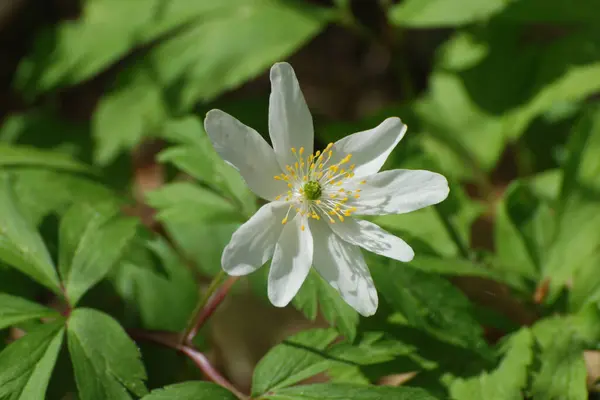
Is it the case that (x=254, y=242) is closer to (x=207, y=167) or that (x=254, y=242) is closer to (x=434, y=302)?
(x=207, y=167)

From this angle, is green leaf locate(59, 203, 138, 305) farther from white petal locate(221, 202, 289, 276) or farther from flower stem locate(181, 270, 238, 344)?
white petal locate(221, 202, 289, 276)

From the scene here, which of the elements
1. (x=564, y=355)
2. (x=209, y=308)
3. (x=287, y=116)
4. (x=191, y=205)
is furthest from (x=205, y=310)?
(x=564, y=355)

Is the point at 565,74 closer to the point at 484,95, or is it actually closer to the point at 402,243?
the point at 484,95

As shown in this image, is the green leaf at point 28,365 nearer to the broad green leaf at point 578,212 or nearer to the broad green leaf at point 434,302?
the broad green leaf at point 434,302

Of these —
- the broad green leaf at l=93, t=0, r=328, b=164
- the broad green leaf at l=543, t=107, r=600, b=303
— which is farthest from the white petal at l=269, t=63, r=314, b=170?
the broad green leaf at l=93, t=0, r=328, b=164

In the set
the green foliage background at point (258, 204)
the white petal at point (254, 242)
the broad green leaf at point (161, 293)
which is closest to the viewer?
the white petal at point (254, 242)

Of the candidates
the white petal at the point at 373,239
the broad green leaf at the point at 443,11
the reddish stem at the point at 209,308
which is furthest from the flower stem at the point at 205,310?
the broad green leaf at the point at 443,11
